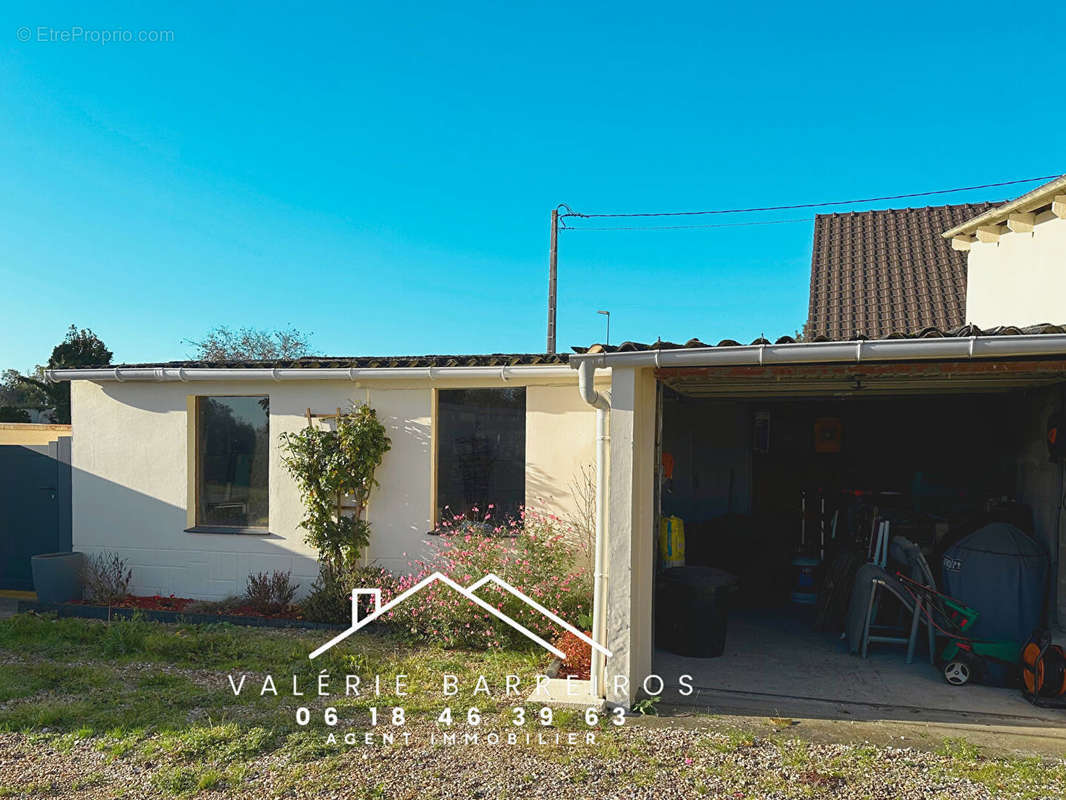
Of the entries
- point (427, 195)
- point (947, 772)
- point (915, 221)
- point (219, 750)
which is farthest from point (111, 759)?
point (427, 195)

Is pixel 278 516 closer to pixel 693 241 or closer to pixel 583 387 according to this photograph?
pixel 583 387

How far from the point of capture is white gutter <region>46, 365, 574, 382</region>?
759 centimetres

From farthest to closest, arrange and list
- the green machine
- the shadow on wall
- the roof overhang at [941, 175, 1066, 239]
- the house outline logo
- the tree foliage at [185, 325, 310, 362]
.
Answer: the tree foliage at [185, 325, 310, 362], the shadow on wall, the roof overhang at [941, 175, 1066, 239], the house outline logo, the green machine

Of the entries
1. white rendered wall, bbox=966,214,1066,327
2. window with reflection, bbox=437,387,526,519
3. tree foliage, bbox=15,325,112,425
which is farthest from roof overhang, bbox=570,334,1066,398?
tree foliage, bbox=15,325,112,425

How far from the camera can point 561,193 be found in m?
18.5

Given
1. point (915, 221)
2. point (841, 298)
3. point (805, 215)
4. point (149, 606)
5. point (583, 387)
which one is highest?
point (805, 215)

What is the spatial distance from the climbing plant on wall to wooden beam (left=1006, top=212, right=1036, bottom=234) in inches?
289

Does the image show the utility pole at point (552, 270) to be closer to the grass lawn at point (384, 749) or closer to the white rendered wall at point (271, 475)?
the white rendered wall at point (271, 475)

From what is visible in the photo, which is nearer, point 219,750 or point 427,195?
point 219,750

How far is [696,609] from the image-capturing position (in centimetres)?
659

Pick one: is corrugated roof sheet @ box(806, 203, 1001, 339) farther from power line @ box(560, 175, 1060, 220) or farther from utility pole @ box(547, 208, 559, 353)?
utility pole @ box(547, 208, 559, 353)

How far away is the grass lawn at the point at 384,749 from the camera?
4.17 metres

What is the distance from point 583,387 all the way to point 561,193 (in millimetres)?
14065

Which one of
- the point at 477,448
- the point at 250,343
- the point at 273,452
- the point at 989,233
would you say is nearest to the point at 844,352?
the point at 477,448
